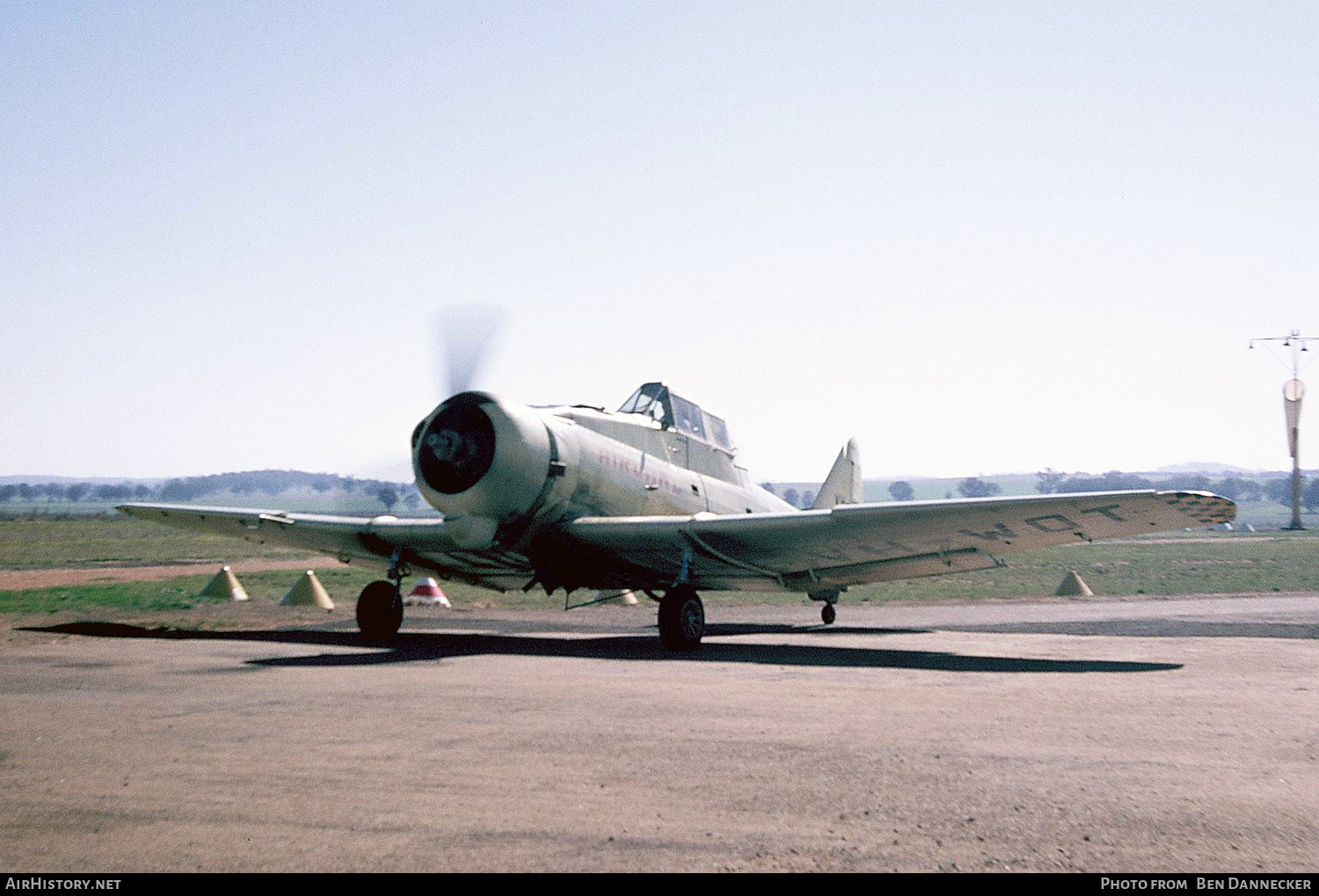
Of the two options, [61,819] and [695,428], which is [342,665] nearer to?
[61,819]

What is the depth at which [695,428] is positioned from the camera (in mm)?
18766

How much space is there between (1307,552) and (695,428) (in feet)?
149

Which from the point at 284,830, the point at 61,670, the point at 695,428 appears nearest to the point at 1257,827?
the point at 284,830

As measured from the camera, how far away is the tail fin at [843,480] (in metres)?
23.7

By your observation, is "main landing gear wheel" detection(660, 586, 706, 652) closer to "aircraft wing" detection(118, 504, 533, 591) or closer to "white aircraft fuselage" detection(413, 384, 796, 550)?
"white aircraft fuselage" detection(413, 384, 796, 550)

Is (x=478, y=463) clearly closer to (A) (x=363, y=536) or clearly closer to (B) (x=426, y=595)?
(A) (x=363, y=536)

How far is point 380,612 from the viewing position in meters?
15.7

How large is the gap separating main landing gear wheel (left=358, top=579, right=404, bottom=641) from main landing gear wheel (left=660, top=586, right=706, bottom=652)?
3.88m

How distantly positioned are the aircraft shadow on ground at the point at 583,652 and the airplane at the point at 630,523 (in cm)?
73

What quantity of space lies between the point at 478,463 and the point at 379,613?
309 cm

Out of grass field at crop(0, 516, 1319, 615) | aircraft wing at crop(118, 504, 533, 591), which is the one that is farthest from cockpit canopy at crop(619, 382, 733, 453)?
grass field at crop(0, 516, 1319, 615)

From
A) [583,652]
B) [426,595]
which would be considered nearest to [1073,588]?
[426,595]

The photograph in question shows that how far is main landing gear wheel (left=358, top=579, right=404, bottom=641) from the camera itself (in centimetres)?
1569

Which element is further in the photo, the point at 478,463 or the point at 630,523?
the point at 630,523
